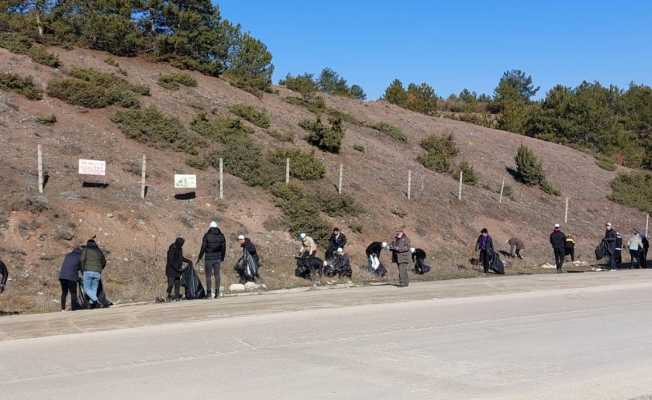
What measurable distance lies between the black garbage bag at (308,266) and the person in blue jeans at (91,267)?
7502 millimetres

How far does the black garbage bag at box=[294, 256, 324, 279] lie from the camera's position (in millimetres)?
22484

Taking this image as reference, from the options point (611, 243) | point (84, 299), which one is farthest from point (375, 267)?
point (84, 299)

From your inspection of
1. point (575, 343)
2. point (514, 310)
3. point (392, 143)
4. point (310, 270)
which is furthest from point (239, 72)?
point (575, 343)

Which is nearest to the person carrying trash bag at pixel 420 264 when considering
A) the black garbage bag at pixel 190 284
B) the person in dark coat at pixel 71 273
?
the black garbage bag at pixel 190 284

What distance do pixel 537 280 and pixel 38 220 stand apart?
560 inches

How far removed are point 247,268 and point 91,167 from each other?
21.2 feet

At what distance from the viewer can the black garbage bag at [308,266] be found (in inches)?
885

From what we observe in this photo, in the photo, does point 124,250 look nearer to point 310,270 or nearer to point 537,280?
point 310,270

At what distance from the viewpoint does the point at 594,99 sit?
69562 millimetres

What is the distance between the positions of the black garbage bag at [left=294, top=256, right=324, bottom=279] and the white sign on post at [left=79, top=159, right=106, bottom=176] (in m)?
6.82

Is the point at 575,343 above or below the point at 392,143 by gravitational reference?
below

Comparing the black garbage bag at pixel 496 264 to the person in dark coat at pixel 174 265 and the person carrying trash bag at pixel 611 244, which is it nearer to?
the person carrying trash bag at pixel 611 244

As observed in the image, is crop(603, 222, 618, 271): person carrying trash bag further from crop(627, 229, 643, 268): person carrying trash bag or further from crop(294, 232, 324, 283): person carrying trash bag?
crop(294, 232, 324, 283): person carrying trash bag

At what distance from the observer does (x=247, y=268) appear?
21.3 meters
